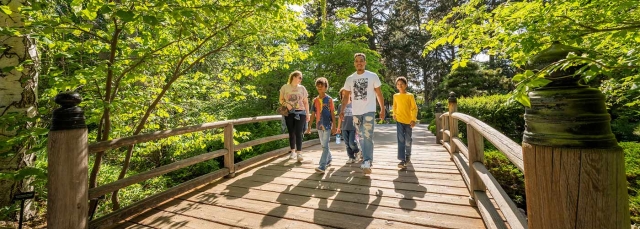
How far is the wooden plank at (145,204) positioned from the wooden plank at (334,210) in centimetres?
21

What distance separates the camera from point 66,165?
2184mm

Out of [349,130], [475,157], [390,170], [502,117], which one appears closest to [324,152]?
[349,130]

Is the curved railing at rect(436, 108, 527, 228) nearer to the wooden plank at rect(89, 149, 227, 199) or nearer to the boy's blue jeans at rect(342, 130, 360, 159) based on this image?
the boy's blue jeans at rect(342, 130, 360, 159)

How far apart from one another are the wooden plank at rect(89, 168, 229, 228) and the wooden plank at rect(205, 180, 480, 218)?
215mm

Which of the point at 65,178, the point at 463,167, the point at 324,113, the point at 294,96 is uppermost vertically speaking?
the point at 294,96

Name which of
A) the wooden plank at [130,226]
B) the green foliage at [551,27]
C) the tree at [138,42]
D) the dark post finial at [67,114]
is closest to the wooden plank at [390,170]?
the tree at [138,42]

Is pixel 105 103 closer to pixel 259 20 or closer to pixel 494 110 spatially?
pixel 259 20

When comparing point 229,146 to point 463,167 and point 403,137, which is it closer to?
point 403,137

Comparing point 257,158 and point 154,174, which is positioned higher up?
point 154,174

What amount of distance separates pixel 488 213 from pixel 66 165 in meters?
3.68

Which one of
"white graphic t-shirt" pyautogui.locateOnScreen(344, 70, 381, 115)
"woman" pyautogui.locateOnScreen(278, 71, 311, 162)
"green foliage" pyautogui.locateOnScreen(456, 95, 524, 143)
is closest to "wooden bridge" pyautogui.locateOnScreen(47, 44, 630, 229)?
"woman" pyautogui.locateOnScreen(278, 71, 311, 162)

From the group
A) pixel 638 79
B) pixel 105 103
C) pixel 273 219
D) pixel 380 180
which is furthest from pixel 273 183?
pixel 638 79

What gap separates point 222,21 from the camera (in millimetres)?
3328

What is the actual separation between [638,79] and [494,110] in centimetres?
873
